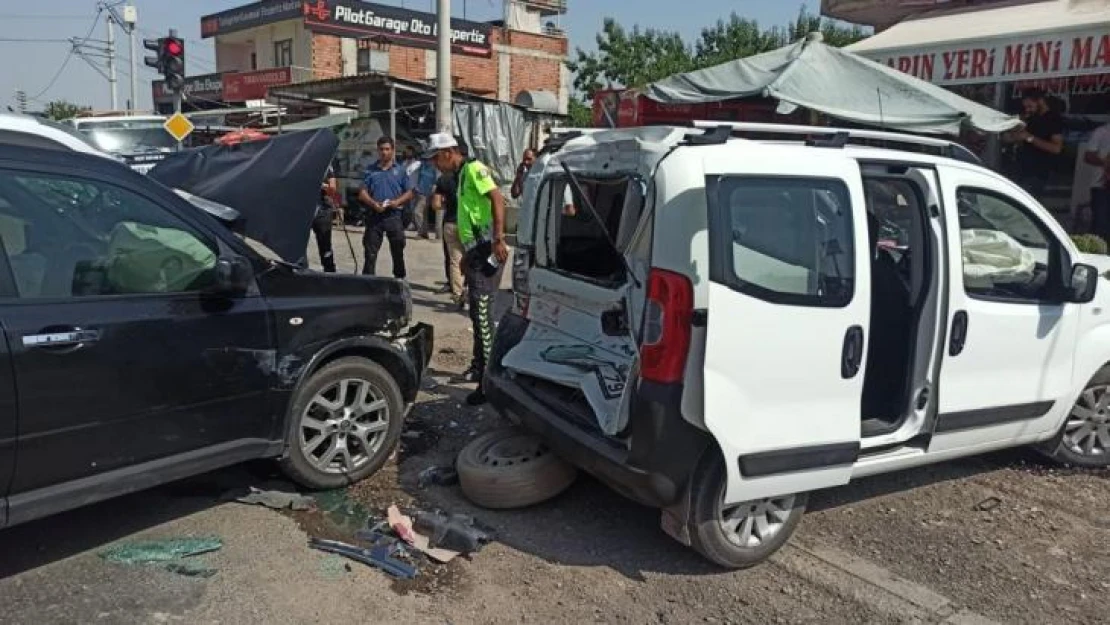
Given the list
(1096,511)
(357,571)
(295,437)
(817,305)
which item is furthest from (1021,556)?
(295,437)

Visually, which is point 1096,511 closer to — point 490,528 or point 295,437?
point 490,528

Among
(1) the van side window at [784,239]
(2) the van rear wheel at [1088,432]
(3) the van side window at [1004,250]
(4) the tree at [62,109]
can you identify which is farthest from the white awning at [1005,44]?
(4) the tree at [62,109]

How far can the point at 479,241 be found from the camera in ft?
20.1

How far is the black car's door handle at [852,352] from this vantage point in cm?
368

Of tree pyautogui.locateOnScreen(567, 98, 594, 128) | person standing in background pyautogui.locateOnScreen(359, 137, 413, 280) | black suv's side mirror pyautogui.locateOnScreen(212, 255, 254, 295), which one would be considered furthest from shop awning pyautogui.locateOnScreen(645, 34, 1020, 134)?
tree pyautogui.locateOnScreen(567, 98, 594, 128)

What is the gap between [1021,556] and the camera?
13.3 ft

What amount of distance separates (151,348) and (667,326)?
214 cm

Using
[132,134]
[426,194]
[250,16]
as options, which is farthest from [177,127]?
[250,16]

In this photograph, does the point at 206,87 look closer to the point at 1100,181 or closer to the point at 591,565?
the point at 1100,181

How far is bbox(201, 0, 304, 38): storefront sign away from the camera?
3888 cm

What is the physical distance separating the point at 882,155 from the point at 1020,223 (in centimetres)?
118

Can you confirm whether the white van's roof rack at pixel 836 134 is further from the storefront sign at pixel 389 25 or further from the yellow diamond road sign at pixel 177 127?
the storefront sign at pixel 389 25

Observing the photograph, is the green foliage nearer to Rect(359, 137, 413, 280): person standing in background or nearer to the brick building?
Rect(359, 137, 413, 280): person standing in background

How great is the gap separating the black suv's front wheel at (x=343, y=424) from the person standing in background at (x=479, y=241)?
1.28 metres
